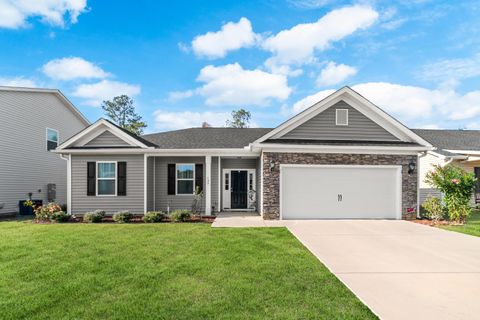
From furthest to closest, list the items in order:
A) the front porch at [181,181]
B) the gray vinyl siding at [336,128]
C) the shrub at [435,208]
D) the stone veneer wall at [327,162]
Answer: the front porch at [181,181] < the gray vinyl siding at [336,128] < the stone veneer wall at [327,162] < the shrub at [435,208]

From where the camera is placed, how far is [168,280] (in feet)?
16.0

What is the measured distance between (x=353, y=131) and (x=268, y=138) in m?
3.68

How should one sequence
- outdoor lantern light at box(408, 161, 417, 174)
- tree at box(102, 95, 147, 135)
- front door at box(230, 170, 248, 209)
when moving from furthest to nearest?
1. tree at box(102, 95, 147, 135)
2. front door at box(230, 170, 248, 209)
3. outdoor lantern light at box(408, 161, 417, 174)

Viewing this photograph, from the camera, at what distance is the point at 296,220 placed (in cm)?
1172

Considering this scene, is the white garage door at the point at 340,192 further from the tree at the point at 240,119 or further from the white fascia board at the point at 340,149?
the tree at the point at 240,119

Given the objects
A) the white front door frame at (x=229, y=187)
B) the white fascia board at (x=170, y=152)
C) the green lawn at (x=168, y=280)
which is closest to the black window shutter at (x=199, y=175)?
the white fascia board at (x=170, y=152)

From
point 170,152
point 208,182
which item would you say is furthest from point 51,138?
point 208,182

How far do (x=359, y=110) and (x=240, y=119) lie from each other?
117 feet

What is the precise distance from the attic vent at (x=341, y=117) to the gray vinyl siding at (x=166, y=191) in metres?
6.34

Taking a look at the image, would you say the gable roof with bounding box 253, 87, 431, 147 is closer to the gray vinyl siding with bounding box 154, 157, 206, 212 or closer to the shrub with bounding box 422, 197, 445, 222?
the shrub with bounding box 422, 197, 445, 222

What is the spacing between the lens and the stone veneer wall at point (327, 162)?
11.8 metres

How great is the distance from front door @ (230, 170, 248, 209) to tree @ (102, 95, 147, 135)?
33518 mm

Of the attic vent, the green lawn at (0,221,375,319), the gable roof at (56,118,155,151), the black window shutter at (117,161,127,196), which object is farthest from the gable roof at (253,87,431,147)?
the black window shutter at (117,161,127,196)

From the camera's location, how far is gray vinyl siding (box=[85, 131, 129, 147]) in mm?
13281
